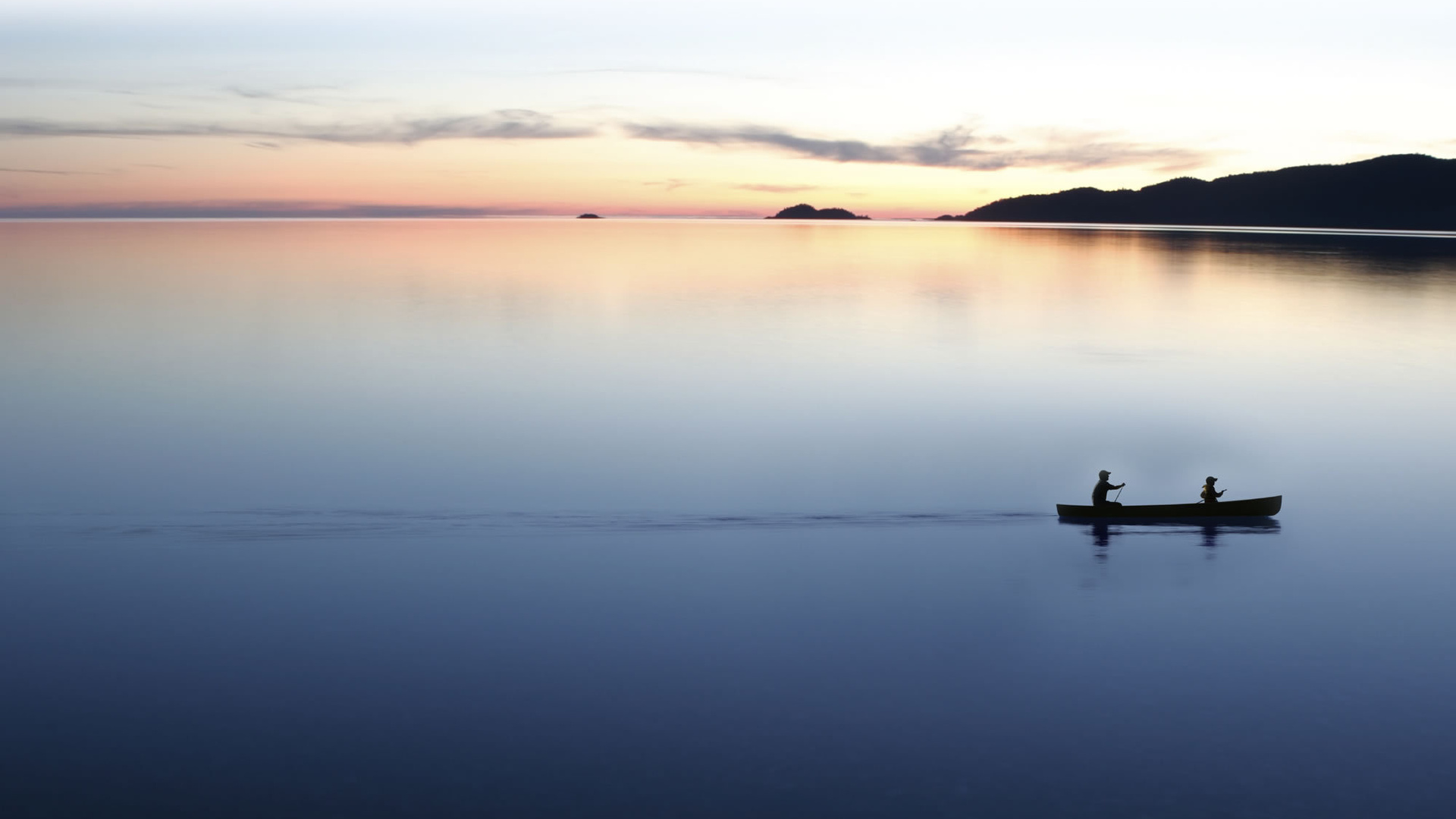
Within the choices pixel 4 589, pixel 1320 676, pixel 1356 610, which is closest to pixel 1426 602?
pixel 1356 610

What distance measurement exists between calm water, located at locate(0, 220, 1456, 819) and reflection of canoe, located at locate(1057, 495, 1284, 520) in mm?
513

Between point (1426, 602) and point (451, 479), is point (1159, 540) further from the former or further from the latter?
point (451, 479)

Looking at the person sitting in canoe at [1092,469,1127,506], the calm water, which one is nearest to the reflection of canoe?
the person sitting in canoe at [1092,469,1127,506]

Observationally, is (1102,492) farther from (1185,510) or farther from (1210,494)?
(1210,494)

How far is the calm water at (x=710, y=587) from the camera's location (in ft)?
46.0

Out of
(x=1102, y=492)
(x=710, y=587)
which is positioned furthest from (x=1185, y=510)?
(x=710, y=587)

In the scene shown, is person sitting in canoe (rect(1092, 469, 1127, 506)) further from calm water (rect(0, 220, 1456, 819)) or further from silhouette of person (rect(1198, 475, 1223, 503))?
silhouette of person (rect(1198, 475, 1223, 503))

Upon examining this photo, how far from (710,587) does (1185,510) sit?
12398 mm

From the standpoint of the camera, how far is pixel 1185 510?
25484 millimetres

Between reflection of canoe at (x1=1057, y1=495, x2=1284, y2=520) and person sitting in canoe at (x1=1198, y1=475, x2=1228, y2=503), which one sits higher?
person sitting in canoe at (x1=1198, y1=475, x2=1228, y2=503)

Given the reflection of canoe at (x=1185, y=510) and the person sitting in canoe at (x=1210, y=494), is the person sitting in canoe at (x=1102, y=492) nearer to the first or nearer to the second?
the reflection of canoe at (x=1185, y=510)

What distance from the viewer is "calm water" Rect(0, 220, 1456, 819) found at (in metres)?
14.0

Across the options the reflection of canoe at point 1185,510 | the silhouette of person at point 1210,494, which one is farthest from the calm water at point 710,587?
the silhouette of person at point 1210,494

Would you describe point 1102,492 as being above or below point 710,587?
above
